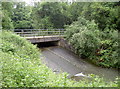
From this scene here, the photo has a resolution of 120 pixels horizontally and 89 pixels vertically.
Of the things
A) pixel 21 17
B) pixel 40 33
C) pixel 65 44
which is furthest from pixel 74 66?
pixel 21 17

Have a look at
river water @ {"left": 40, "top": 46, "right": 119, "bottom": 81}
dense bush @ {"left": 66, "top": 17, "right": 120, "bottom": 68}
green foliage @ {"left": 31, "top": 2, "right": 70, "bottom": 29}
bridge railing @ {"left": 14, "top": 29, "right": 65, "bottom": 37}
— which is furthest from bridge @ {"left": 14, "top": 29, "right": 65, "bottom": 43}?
dense bush @ {"left": 66, "top": 17, "right": 120, "bottom": 68}

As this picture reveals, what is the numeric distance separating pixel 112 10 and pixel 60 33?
649 cm

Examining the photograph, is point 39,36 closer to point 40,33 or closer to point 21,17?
point 40,33

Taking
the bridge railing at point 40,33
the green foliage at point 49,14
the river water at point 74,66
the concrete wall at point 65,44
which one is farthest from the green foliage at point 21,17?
the river water at point 74,66

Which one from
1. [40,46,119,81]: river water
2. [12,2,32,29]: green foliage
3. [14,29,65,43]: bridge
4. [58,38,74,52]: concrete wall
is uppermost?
[12,2,32,29]: green foliage

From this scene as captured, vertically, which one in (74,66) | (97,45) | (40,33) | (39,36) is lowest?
(74,66)

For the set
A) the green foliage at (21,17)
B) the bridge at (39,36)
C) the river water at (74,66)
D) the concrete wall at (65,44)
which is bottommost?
the river water at (74,66)

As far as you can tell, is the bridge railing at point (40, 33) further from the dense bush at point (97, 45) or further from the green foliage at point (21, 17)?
the green foliage at point (21, 17)

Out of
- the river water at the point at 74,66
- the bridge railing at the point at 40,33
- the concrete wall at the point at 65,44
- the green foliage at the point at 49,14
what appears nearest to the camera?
the river water at the point at 74,66

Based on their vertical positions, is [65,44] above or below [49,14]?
below

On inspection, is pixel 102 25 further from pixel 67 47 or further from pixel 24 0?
pixel 24 0

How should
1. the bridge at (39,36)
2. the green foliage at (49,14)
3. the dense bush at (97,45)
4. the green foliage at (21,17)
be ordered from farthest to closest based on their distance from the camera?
the green foliage at (21,17) → the green foliage at (49,14) → the bridge at (39,36) → the dense bush at (97,45)

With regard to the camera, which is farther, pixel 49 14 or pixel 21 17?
pixel 21 17

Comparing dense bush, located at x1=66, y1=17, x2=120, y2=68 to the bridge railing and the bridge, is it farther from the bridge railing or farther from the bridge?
the bridge railing
